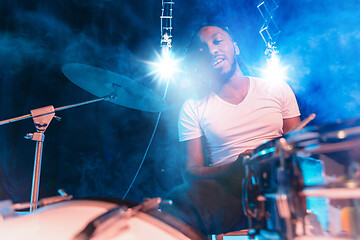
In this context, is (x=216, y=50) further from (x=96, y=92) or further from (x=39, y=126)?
(x=39, y=126)

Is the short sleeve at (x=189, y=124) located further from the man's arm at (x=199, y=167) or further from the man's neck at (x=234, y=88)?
the man's neck at (x=234, y=88)

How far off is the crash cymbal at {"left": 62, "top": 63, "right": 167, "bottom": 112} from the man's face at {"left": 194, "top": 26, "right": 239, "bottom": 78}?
17.6 inches

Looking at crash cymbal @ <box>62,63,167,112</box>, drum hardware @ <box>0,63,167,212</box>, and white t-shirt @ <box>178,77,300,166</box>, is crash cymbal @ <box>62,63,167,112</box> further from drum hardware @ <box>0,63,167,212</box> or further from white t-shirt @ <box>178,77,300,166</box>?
white t-shirt @ <box>178,77,300,166</box>

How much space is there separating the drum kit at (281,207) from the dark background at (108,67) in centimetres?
131

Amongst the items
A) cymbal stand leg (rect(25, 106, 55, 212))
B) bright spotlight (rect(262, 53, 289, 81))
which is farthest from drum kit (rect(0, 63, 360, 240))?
bright spotlight (rect(262, 53, 289, 81))

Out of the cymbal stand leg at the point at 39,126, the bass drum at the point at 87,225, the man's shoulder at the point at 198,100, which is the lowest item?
the bass drum at the point at 87,225

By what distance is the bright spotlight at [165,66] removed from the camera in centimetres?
208

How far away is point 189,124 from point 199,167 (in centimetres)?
34

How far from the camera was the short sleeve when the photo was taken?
5.32ft

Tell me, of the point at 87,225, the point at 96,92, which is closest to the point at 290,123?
the point at 96,92

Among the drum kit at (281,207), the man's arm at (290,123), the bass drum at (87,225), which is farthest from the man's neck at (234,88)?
the bass drum at (87,225)

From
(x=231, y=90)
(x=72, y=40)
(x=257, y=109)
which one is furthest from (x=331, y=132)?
(x=72, y=40)

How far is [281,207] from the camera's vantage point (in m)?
0.56

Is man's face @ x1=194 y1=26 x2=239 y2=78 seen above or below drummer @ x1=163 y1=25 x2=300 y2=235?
above
